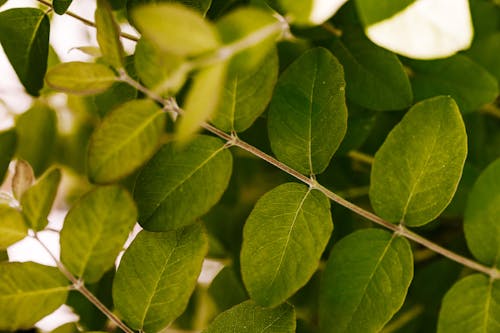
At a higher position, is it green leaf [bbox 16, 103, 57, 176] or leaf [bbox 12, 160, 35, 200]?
leaf [bbox 12, 160, 35, 200]

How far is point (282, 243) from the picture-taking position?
0.53 m

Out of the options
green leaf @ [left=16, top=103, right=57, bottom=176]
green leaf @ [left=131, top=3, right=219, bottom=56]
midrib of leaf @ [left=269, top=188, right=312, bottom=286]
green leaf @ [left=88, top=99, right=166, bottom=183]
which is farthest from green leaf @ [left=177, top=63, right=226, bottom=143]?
green leaf @ [left=16, top=103, right=57, bottom=176]

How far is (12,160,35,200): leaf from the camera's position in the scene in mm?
554

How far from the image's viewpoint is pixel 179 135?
0.34 meters

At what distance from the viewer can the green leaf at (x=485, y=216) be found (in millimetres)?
552

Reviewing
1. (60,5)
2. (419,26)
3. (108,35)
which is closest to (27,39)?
(60,5)

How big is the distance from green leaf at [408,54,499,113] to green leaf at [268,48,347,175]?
161 millimetres

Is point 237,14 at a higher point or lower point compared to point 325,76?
higher

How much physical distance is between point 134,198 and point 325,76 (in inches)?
8.2

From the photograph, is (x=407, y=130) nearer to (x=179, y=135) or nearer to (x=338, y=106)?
(x=338, y=106)

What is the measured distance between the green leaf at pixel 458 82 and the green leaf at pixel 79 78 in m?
0.34

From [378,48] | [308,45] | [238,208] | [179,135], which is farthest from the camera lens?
[238,208]

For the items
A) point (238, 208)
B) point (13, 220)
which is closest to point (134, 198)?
point (13, 220)

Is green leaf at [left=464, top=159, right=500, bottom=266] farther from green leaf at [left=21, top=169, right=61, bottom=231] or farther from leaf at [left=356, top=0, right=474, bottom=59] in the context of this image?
green leaf at [left=21, top=169, right=61, bottom=231]
